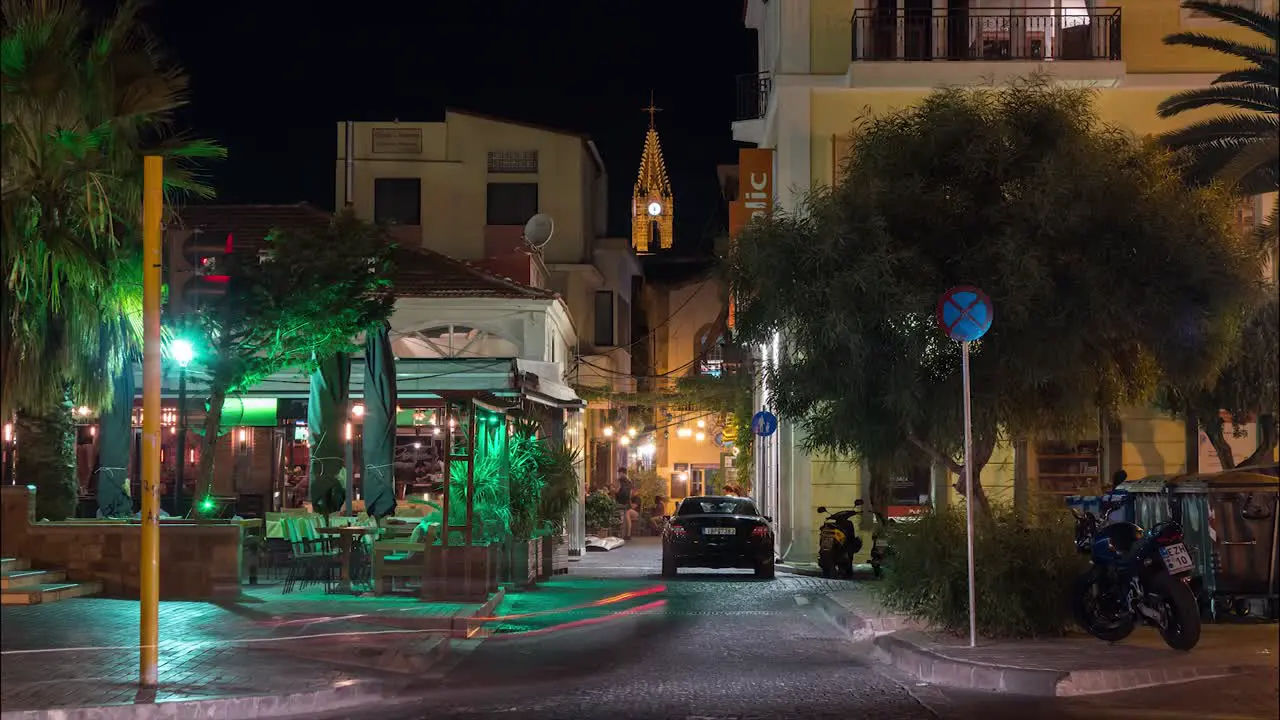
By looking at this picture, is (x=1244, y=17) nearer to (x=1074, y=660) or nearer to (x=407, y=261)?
(x=1074, y=660)

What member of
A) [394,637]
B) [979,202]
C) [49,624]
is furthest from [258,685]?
[979,202]

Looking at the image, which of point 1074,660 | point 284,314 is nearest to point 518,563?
point 284,314

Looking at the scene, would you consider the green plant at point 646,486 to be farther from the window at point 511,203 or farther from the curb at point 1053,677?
the curb at point 1053,677

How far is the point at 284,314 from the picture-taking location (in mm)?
19250

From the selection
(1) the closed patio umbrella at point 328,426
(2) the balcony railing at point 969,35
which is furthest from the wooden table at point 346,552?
(2) the balcony railing at point 969,35

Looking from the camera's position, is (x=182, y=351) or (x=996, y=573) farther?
(x=182, y=351)

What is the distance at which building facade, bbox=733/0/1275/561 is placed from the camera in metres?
26.8

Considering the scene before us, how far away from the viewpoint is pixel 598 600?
63.6ft

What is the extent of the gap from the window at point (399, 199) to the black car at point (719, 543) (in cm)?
2226

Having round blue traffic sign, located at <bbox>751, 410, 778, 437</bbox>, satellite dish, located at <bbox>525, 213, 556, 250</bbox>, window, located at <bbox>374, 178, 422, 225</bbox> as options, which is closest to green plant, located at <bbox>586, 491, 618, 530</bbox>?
satellite dish, located at <bbox>525, 213, 556, 250</bbox>

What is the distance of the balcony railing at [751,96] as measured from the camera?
106 ft

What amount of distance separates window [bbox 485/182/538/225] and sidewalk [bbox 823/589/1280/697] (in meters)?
31.7

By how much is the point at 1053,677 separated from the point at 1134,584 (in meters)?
2.05

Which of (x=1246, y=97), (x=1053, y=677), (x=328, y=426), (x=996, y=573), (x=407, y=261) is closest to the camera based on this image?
(x=1053, y=677)
